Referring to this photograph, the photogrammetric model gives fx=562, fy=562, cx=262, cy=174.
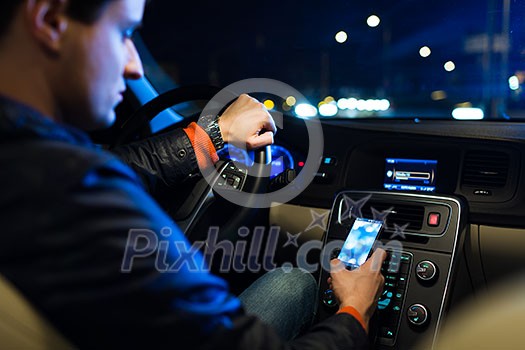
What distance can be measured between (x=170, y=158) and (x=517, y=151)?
1220mm

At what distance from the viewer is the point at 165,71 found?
115 inches

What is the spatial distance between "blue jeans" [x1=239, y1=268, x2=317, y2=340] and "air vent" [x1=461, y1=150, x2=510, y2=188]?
28.1 inches

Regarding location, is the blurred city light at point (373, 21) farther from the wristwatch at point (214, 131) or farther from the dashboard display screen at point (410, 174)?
the wristwatch at point (214, 131)

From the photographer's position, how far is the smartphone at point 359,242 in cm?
173

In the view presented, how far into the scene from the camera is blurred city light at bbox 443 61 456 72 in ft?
8.44

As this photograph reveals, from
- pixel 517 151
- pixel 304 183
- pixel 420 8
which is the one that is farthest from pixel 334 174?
pixel 420 8

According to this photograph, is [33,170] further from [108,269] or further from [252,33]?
[252,33]

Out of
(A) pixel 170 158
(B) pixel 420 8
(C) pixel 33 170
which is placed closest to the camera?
(C) pixel 33 170

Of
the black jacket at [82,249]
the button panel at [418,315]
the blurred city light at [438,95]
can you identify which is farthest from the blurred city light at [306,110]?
the black jacket at [82,249]

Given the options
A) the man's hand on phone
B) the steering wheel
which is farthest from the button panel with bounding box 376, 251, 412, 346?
the steering wheel

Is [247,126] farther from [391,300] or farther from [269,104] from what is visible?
[391,300]

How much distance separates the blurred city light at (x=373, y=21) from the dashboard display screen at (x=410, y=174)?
3.17 ft

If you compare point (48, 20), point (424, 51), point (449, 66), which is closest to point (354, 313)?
point (48, 20)

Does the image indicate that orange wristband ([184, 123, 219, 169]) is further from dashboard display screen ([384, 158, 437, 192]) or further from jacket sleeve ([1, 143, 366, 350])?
jacket sleeve ([1, 143, 366, 350])
